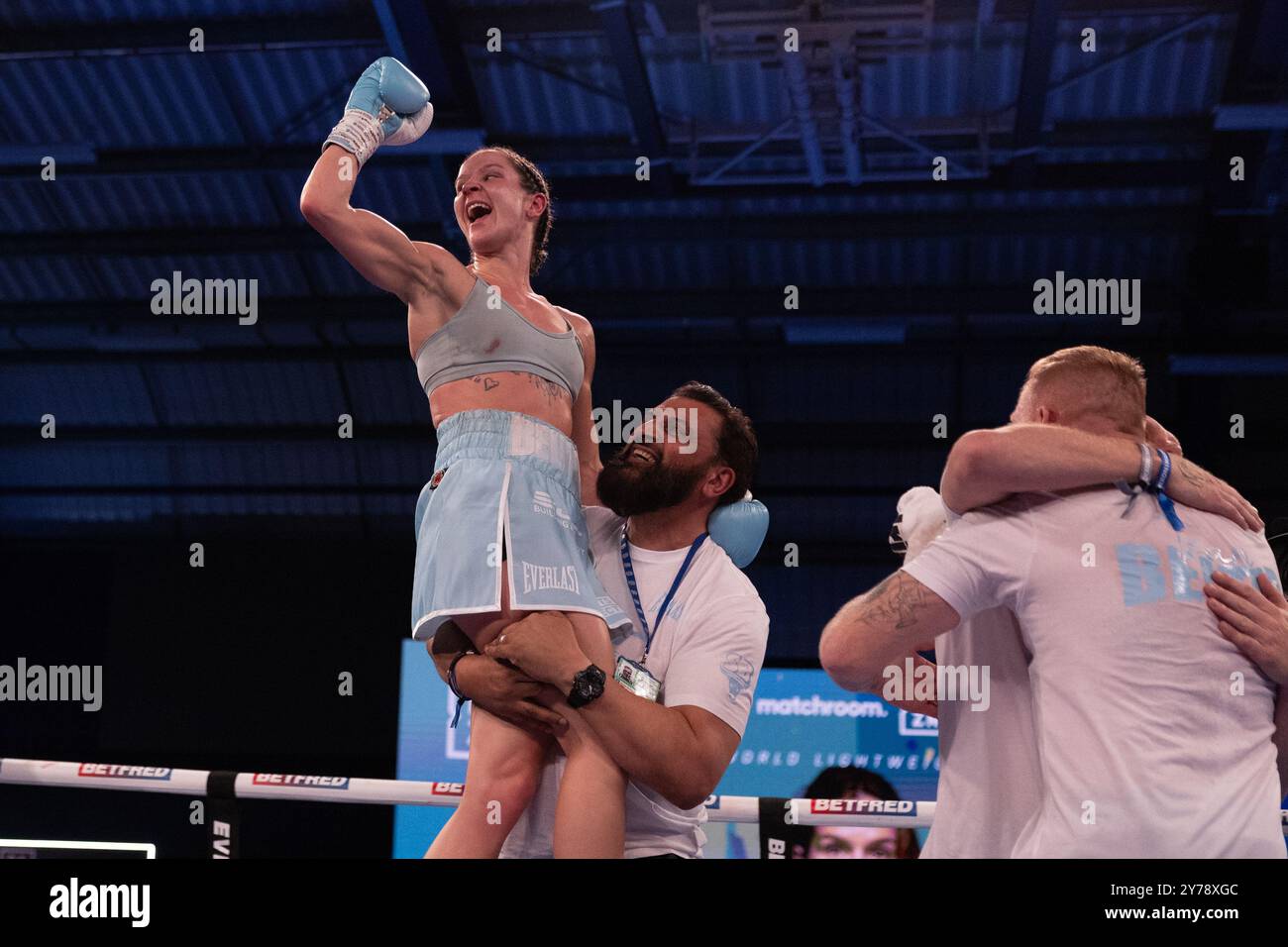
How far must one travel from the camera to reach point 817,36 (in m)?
5.99

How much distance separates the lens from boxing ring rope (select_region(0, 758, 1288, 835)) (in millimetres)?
3100

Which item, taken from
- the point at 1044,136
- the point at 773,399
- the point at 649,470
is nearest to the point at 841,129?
the point at 1044,136

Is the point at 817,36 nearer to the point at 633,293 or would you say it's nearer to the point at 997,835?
the point at 633,293

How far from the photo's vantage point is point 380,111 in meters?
2.54

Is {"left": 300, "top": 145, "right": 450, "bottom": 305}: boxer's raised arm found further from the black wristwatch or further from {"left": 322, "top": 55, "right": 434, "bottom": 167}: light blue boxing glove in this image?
the black wristwatch

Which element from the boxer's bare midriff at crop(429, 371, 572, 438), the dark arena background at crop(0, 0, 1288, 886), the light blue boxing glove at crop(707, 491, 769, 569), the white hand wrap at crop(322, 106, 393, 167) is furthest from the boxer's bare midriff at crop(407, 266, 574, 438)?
the dark arena background at crop(0, 0, 1288, 886)

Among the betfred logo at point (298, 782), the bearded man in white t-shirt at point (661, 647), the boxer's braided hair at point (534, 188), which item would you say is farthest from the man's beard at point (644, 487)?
the betfred logo at point (298, 782)

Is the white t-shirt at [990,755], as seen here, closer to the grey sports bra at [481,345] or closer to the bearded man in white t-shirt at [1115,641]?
the bearded man in white t-shirt at [1115,641]

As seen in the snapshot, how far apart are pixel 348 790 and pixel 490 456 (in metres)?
1.36

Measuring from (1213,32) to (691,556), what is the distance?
Result: 212 inches

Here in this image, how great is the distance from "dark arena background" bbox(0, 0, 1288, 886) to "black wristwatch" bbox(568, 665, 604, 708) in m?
4.47

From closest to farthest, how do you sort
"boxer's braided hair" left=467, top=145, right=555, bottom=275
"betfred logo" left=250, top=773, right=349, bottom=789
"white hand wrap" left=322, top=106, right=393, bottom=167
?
"white hand wrap" left=322, top=106, right=393, bottom=167
"boxer's braided hair" left=467, top=145, right=555, bottom=275
"betfred logo" left=250, top=773, right=349, bottom=789

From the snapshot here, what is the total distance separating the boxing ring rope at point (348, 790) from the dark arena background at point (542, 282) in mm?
3401

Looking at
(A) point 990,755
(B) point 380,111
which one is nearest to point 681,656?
(A) point 990,755
